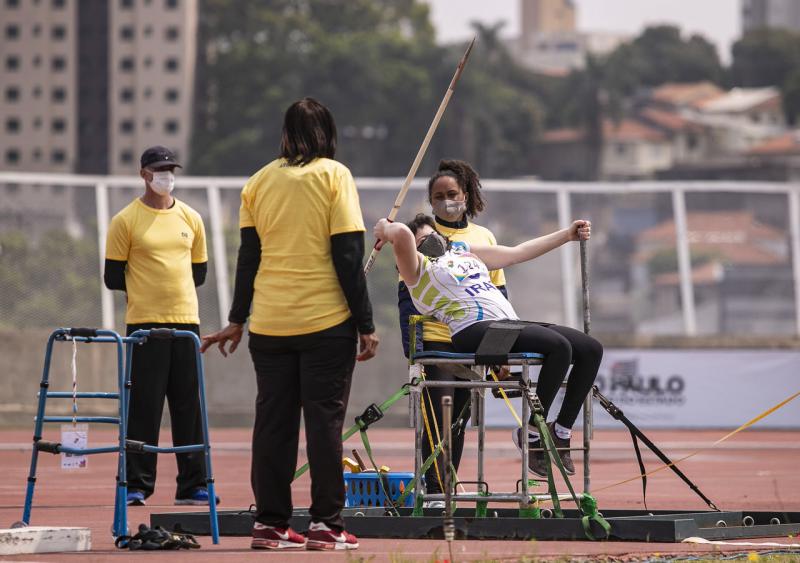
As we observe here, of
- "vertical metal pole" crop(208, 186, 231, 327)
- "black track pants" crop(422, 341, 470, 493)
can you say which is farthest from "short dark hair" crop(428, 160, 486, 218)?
"vertical metal pole" crop(208, 186, 231, 327)

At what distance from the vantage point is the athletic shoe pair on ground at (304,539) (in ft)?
27.2

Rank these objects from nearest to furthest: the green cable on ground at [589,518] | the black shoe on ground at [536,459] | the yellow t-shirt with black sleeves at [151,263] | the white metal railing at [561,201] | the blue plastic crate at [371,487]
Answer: the green cable on ground at [589,518] < the black shoe on ground at [536,459] < the blue plastic crate at [371,487] < the yellow t-shirt with black sleeves at [151,263] < the white metal railing at [561,201]

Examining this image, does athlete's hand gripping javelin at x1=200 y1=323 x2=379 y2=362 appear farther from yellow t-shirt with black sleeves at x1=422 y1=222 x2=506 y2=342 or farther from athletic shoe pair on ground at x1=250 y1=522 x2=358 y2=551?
yellow t-shirt with black sleeves at x1=422 y1=222 x2=506 y2=342

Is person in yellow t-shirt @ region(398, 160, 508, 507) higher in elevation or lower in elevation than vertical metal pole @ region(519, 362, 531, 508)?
higher

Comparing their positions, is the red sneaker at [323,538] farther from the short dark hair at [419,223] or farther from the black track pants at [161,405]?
the black track pants at [161,405]

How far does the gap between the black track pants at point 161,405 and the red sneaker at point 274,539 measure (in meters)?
2.63

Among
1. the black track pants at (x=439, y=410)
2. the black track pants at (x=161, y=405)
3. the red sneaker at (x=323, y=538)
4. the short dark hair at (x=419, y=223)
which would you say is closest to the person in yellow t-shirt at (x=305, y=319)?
the red sneaker at (x=323, y=538)

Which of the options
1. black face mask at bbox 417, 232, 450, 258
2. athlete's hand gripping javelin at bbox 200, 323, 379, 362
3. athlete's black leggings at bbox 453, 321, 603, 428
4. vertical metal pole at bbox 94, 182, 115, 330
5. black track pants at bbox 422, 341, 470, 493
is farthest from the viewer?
vertical metal pole at bbox 94, 182, 115, 330

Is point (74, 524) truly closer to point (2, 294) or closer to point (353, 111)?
point (2, 294)

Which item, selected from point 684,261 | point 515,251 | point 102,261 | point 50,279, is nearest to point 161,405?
point 515,251

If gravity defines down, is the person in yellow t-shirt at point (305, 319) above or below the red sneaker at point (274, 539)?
above

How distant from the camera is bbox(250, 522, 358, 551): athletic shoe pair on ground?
8.28 meters

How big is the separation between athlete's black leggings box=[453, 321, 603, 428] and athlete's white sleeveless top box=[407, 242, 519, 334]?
0.10 m

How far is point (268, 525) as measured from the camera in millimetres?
8414
